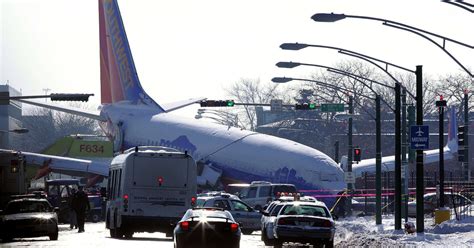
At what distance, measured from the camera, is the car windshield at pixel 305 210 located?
31.8 metres

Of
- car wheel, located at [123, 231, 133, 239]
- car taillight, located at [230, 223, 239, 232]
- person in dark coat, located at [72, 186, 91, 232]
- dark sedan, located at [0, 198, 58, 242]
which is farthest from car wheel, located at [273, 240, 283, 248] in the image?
person in dark coat, located at [72, 186, 91, 232]

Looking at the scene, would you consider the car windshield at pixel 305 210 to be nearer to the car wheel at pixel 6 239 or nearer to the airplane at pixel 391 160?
the car wheel at pixel 6 239

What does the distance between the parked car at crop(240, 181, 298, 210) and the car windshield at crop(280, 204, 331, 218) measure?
2280cm

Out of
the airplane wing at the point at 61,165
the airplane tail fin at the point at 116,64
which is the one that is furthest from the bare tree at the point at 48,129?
the airplane wing at the point at 61,165

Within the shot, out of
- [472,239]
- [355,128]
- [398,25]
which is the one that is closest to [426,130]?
[398,25]

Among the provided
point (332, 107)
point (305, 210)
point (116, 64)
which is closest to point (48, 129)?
point (116, 64)

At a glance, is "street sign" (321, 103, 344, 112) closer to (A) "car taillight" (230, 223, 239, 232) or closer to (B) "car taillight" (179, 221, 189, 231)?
(A) "car taillight" (230, 223, 239, 232)

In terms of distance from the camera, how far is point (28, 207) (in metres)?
37.1

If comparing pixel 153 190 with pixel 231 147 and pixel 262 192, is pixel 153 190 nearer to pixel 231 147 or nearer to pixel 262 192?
pixel 262 192

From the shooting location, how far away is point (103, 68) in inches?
3659

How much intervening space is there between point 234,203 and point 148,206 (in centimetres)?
822

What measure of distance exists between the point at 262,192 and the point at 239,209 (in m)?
12.2

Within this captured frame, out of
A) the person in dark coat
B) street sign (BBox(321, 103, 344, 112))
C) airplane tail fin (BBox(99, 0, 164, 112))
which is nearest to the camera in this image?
the person in dark coat

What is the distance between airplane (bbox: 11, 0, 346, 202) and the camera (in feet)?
212
